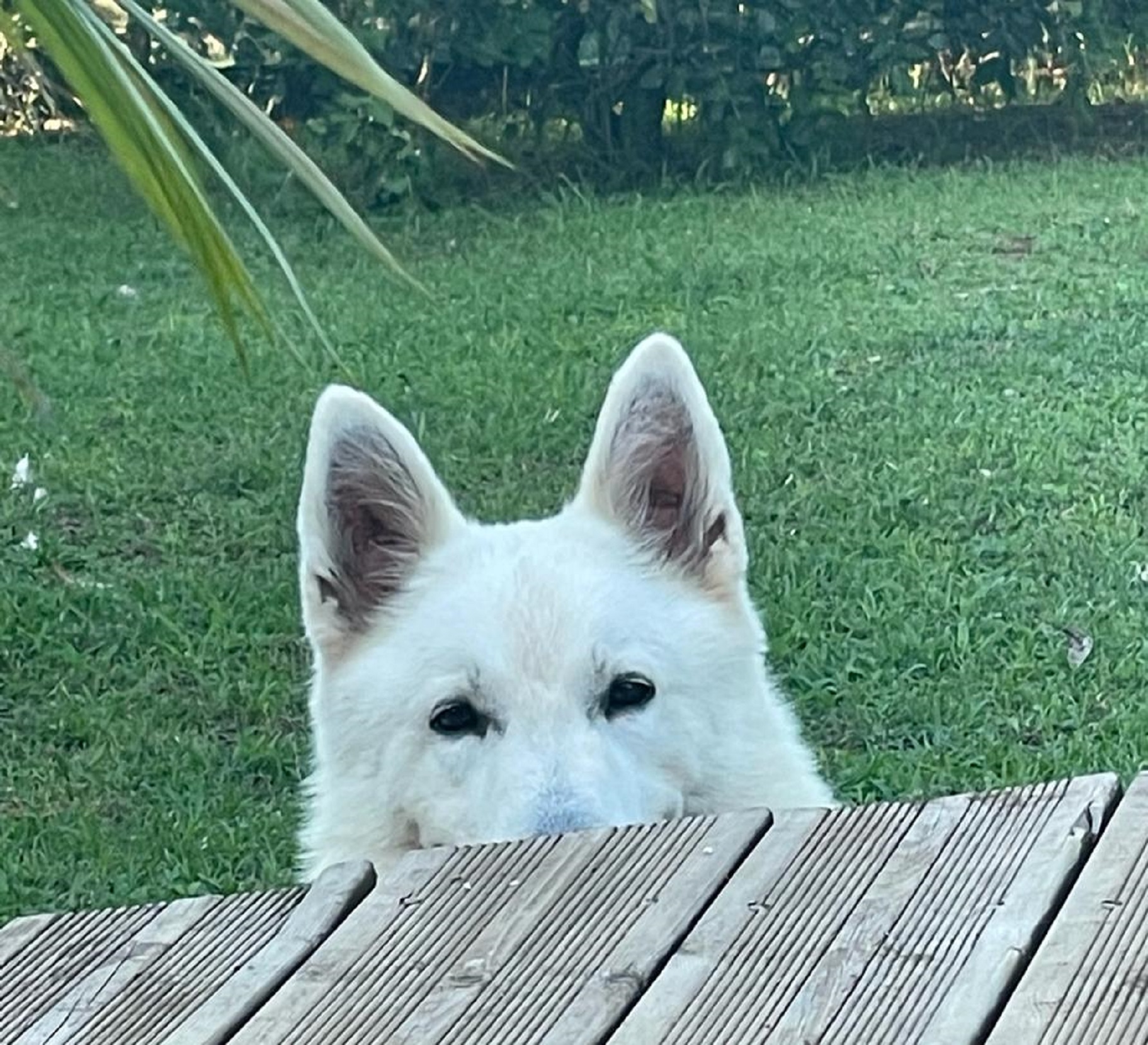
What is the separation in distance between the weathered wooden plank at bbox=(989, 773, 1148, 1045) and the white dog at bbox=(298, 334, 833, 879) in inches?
41.0

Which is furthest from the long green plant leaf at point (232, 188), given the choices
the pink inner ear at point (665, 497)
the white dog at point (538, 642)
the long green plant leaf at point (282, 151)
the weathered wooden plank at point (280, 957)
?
the pink inner ear at point (665, 497)

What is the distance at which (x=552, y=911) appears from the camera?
1410 millimetres

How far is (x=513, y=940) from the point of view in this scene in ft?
4.52

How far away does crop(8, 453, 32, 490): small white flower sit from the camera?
5.39m

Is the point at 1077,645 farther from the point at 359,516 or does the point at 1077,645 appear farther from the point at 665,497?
the point at 359,516

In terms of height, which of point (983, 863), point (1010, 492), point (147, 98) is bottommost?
point (1010, 492)

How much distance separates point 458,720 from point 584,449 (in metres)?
2.91

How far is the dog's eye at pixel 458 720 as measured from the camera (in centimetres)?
254

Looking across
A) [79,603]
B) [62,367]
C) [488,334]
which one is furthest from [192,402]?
[79,603]

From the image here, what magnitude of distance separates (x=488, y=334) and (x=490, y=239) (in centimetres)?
161

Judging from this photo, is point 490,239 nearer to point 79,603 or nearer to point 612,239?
point 612,239

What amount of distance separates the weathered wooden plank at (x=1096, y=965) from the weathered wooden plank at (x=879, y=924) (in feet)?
0.05

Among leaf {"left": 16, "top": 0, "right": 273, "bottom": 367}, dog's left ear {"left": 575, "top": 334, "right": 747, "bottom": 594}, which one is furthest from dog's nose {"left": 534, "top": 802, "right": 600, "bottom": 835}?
leaf {"left": 16, "top": 0, "right": 273, "bottom": 367}

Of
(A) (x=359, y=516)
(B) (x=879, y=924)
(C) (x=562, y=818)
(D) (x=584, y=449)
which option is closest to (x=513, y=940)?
(B) (x=879, y=924)
